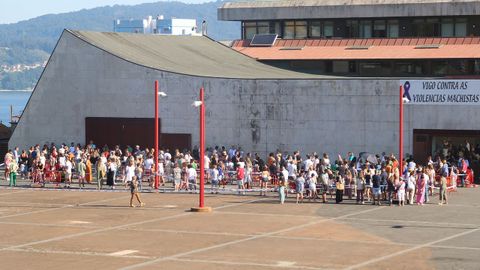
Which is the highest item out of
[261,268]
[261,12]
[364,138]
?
[261,12]

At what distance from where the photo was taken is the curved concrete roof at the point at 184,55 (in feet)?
214

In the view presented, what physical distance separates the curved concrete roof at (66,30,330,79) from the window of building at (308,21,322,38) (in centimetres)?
477

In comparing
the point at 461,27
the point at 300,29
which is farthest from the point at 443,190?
the point at 300,29

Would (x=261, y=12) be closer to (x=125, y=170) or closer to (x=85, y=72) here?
(x=85, y=72)

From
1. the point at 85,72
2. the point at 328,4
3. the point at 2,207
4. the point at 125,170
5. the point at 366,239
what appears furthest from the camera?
the point at 328,4

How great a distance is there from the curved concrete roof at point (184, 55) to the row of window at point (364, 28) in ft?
11.7

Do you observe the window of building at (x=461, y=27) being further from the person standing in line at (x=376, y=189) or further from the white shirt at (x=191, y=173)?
the person standing in line at (x=376, y=189)

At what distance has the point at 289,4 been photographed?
255ft

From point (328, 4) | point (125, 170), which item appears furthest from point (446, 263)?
point (328, 4)

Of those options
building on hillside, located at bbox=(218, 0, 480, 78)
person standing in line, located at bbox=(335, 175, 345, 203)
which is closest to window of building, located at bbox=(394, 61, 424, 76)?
building on hillside, located at bbox=(218, 0, 480, 78)

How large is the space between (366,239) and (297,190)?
10.5 meters

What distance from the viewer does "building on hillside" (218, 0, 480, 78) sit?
233 ft

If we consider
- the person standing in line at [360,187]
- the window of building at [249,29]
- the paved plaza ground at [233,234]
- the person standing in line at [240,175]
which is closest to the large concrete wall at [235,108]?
the paved plaza ground at [233,234]

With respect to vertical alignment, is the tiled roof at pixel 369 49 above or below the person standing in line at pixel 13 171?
above
